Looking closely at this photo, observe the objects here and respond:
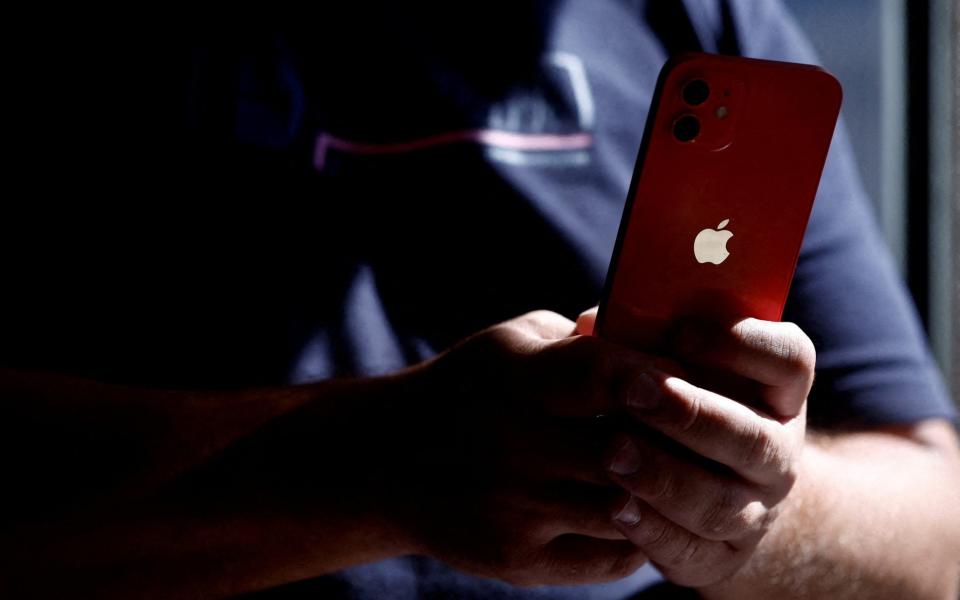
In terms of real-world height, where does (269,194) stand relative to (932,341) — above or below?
above

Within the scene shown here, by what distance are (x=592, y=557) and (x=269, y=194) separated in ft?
1.43

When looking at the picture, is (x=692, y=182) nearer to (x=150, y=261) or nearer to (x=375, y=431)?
(x=375, y=431)

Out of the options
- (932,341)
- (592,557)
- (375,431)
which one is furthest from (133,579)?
(932,341)

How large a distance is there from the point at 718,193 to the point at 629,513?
0.22 m

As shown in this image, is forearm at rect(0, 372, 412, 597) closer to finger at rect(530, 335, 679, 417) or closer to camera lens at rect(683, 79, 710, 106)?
finger at rect(530, 335, 679, 417)

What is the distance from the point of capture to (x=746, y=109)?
532 mm

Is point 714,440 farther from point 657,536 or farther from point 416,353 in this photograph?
point 416,353

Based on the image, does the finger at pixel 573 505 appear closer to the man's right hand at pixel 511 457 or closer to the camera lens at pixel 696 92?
the man's right hand at pixel 511 457

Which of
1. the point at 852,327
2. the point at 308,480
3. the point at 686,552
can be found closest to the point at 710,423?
the point at 686,552

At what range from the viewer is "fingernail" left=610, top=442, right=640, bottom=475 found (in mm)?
527

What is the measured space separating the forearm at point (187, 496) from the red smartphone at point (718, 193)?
20cm

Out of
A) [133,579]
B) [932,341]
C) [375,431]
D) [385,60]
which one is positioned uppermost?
[385,60]

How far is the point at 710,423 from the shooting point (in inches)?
20.6

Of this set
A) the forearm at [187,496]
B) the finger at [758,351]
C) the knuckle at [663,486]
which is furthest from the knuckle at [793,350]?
the forearm at [187,496]
